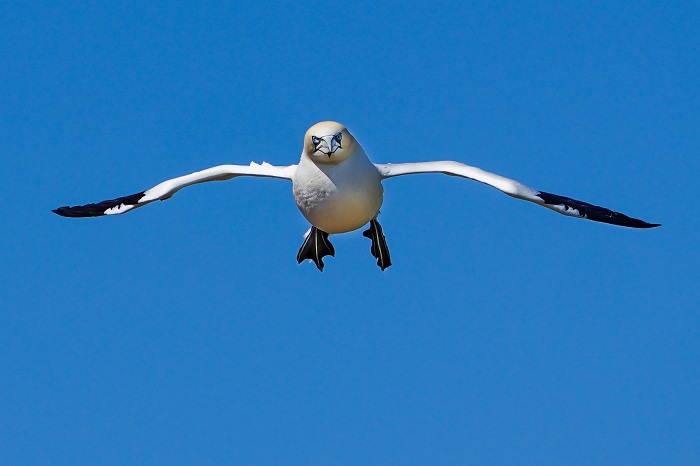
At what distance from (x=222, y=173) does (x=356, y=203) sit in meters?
2.70

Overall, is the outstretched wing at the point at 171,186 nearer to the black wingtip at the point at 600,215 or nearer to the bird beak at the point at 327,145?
the bird beak at the point at 327,145

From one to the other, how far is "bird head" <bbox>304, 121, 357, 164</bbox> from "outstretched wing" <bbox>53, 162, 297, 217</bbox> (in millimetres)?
1153

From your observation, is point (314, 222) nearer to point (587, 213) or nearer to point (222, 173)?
point (222, 173)

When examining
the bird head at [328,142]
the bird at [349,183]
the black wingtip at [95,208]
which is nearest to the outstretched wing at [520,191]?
the bird at [349,183]

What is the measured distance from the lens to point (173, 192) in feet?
86.8

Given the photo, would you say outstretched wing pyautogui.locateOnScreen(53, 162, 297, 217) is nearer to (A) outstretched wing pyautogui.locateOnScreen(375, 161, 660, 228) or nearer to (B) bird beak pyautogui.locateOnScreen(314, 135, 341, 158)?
(B) bird beak pyautogui.locateOnScreen(314, 135, 341, 158)

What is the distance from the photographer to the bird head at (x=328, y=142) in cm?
2406

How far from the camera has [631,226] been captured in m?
24.1

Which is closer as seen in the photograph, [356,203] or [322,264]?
[356,203]

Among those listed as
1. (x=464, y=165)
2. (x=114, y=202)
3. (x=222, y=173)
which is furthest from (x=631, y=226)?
(x=114, y=202)

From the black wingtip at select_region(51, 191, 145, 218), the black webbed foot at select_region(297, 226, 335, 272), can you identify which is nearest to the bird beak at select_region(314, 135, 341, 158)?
the black webbed foot at select_region(297, 226, 335, 272)

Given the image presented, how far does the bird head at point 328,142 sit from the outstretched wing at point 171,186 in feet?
3.78

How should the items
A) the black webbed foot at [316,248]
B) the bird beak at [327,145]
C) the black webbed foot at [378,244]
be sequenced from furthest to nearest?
the black webbed foot at [316,248], the black webbed foot at [378,244], the bird beak at [327,145]

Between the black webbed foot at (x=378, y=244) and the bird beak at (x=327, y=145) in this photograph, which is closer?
the bird beak at (x=327, y=145)
